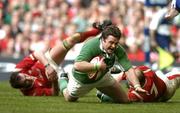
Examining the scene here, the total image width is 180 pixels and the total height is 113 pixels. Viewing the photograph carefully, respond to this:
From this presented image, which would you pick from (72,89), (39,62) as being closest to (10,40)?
(39,62)

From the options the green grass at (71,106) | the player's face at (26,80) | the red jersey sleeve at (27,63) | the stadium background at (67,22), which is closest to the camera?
the green grass at (71,106)

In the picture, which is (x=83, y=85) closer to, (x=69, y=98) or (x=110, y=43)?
(x=69, y=98)

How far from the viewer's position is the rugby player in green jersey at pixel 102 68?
12.9m

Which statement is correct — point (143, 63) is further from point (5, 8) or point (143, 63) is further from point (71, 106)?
point (71, 106)

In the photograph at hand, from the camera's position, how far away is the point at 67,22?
24656 mm

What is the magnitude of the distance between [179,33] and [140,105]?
10774 millimetres

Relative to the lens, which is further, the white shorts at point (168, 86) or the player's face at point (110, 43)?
the white shorts at point (168, 86)

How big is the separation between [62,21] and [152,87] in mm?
10799

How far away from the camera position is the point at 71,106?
1323cm

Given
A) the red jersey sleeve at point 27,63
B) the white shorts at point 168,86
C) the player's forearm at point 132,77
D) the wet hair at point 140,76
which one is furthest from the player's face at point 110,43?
the red jersey sleeve at point 27,63

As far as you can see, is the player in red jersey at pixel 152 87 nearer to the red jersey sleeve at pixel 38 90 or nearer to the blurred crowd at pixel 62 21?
the red jersey sleeve at pixel 38 90

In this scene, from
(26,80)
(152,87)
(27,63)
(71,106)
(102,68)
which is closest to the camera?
(102,68)

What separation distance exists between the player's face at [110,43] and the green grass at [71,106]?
0.93 metres

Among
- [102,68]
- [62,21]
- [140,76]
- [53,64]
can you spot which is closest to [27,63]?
[53,64]
